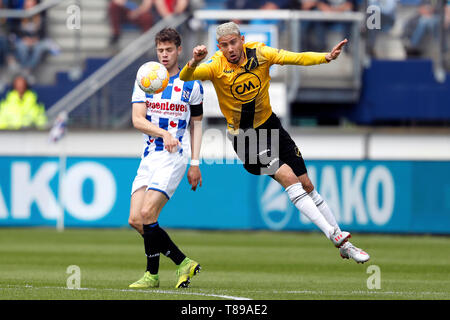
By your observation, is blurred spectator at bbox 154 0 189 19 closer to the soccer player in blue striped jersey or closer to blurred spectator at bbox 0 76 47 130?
blurred spectator at bbox 0 76 47 130

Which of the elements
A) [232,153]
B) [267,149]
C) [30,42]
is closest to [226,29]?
[267,149]

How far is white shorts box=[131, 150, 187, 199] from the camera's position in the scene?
32.5 feet

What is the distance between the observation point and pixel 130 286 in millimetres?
9930

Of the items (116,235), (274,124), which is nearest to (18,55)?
(116,235)

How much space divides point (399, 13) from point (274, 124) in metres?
13.6

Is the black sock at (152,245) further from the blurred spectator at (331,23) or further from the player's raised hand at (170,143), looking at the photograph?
the blurred spectator at (331,23)

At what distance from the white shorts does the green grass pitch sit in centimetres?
99

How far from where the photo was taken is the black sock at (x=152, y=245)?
9.96 metres

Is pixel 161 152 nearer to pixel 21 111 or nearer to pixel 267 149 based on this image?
pixel 267 149

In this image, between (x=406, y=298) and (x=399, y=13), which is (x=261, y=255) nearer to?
(x=406, y=298)

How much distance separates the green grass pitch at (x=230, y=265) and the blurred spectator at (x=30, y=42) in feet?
17.3

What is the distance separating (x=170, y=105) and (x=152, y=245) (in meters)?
1.39

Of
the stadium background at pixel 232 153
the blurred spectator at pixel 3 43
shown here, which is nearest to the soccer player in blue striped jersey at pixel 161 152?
the stadium background at pixel 232 153

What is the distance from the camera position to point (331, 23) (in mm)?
22156
